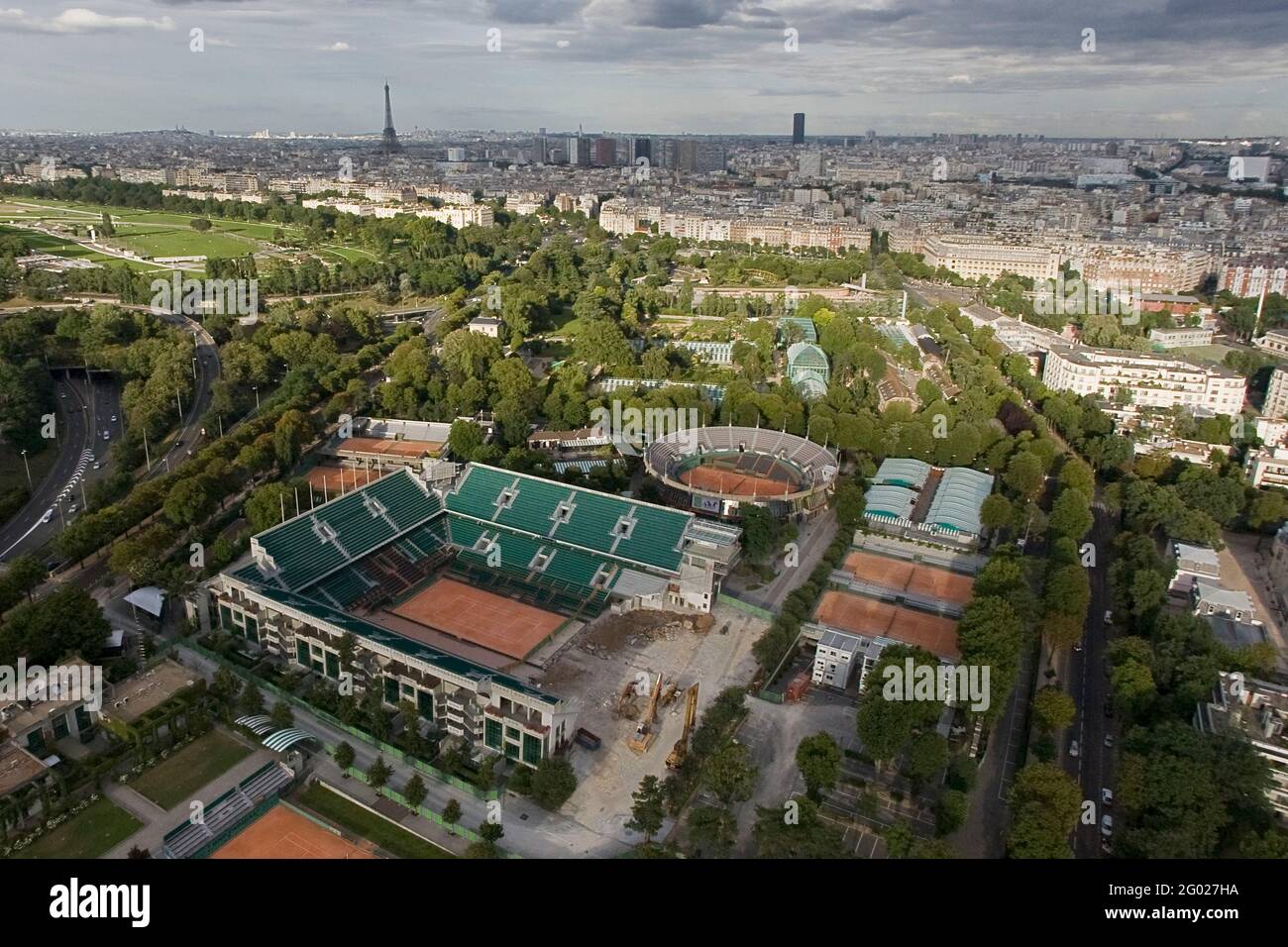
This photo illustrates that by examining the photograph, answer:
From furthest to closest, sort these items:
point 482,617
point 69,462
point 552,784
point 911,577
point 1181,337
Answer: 1. point 1181,337
2. point 69,462
3. point 911,577
4. point 482,617
5. point 552,784

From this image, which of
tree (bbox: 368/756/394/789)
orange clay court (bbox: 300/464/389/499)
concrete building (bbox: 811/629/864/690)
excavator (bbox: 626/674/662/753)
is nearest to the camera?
tree (bbox: 368/756/394/789)

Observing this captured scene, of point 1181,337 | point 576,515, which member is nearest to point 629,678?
point 576,515

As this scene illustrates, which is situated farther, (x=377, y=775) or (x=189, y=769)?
(x=189, y=769)

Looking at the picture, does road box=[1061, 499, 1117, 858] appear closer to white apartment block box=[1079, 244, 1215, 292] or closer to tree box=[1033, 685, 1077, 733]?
tree box=[1033, 685, 1077, 733]

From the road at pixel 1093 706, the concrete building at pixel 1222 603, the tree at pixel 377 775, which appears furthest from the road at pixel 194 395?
the concrete building at pixel 1222 603

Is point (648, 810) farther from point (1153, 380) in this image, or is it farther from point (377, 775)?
point (1153, 380)

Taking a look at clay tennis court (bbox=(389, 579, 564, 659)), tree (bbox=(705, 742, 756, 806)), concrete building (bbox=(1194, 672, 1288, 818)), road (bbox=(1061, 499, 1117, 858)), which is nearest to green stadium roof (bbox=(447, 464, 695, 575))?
clay tennis court (bbox=(389, 579, 564, 659))

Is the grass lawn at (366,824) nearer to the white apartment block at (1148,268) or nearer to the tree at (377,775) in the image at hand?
the tree at (377,775)
